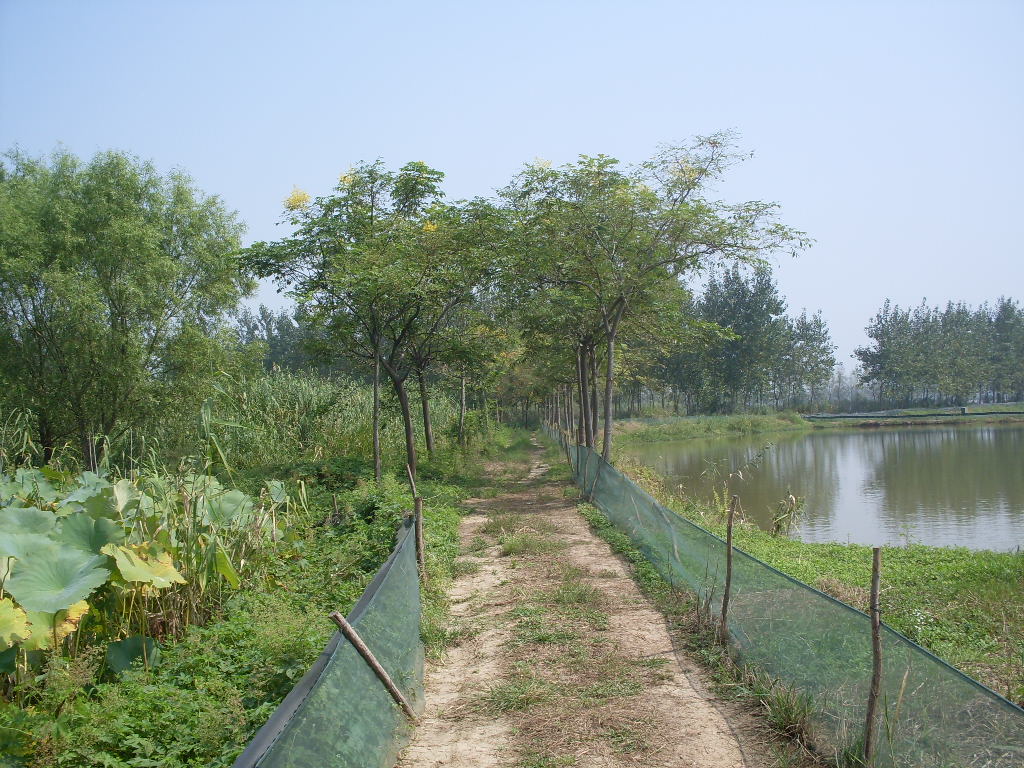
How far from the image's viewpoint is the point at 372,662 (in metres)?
4.55

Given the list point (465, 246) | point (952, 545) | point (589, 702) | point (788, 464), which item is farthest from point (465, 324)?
point (788, 464)

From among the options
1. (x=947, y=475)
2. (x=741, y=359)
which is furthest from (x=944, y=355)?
(x=947, y=475)

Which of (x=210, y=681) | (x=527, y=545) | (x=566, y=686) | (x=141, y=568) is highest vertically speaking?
(x=141, y=568)

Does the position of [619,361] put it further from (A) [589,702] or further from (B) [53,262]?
(A) [589,702]

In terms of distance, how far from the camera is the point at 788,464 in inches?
1196

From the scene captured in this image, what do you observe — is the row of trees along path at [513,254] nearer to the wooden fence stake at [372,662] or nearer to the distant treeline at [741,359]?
the wooden fence stake at [372,662]

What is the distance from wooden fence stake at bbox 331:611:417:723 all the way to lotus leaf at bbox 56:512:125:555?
2.34m

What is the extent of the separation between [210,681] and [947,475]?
24.6 meters

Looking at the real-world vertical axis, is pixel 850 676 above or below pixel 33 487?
below

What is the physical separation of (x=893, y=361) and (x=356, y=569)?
7221 cm

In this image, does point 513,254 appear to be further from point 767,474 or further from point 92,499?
point 767,474

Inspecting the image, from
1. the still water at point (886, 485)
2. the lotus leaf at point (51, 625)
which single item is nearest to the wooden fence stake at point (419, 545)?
the lotus leaf at point (51, 625)

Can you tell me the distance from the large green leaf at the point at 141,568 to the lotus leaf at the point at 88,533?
0.24 metres

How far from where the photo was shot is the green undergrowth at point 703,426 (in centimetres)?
4994
